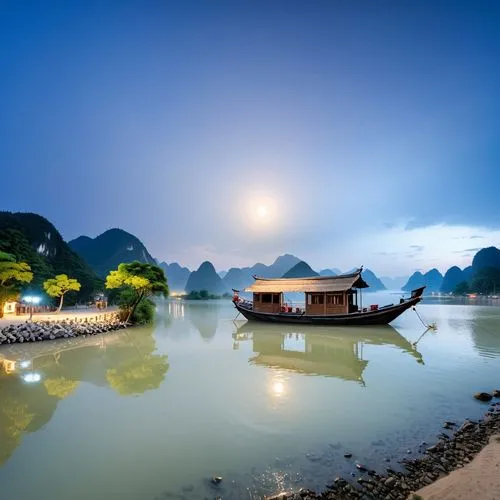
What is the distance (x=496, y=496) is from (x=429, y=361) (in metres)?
11.5

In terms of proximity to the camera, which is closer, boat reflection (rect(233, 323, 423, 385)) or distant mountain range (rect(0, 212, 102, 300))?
boat reflection (rect(233, 323, 423, 385))

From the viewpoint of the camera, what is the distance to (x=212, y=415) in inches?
330

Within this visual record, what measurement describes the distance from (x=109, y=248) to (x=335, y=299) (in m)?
156

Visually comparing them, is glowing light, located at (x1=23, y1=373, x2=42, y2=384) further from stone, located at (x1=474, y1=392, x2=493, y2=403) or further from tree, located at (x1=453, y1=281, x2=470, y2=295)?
tree, located at (x1=453, y1=281, x2=470, y2=295)

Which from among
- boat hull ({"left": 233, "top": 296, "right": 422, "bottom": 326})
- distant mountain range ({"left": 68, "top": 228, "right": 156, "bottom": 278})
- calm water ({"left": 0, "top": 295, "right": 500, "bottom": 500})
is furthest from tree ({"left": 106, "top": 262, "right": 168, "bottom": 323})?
distant mountain range ({"left": 68, "top": 228, "right": 156, "bottom": 278})

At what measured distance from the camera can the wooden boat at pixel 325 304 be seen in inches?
1082

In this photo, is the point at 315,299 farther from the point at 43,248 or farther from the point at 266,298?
the point at 43,248

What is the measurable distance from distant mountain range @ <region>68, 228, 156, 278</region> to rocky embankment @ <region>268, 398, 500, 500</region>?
526 ft

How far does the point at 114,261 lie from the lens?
500ft

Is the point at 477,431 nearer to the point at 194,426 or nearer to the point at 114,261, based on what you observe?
the point at 194,426

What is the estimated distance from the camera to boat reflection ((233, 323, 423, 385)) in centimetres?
1371

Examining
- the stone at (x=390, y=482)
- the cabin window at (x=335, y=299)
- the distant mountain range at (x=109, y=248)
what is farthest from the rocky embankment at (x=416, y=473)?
the distant mountain range at (x=109, y=248)

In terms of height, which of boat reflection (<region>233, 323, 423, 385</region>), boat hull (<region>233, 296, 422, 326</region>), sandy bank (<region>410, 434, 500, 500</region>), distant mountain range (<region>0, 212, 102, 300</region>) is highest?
distant mountain range (<region>0, 212, 102, 300</region>)

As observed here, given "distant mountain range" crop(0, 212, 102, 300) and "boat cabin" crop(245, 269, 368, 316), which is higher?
"distant mountain range" crop(0, 212, 102, 300)
